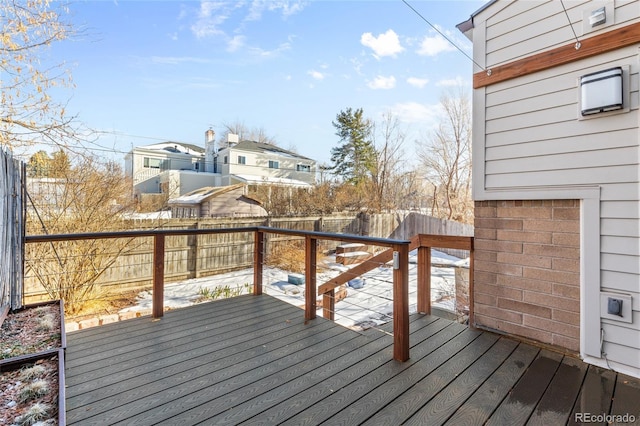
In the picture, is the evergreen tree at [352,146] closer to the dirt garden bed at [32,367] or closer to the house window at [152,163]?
the house window at [152,163]

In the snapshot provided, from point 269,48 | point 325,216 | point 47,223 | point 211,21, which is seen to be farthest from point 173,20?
point 325,216

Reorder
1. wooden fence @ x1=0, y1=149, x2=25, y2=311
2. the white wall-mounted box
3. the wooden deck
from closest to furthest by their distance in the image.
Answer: the wooden deck
the white wall-mounted box
wooden fence @ x1=0, y1=149, x2=25, y2=311

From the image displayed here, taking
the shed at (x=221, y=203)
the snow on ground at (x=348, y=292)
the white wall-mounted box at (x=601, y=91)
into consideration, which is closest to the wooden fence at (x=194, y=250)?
the snow on ground at (x=348, y=292)

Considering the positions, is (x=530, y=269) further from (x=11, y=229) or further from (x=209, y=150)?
(x=209, y=150)

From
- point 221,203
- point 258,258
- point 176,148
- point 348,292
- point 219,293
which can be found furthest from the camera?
point 176,148

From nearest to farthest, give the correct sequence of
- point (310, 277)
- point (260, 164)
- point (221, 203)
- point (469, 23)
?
1. point (469, 23)
2. point (310, 277)
3. point (221, 203)
4. point (260, 164)

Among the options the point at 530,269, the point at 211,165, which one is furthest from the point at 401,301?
the point at 211,165

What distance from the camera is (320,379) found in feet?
6.57

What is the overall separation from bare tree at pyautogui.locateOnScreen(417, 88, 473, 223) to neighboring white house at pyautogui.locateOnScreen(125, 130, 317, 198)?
7.63m

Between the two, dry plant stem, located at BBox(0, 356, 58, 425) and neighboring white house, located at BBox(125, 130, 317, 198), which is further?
neighboring white house, located at BBox(125, 130, 317, 198)

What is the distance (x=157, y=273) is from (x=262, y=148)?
18.0m

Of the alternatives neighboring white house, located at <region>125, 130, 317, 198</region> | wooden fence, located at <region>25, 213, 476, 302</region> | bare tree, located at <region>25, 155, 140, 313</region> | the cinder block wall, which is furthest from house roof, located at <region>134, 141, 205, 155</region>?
the cinder block wall

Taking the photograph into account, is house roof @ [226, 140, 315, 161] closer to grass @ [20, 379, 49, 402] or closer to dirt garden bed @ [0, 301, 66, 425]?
dirt garden bed @ [0, 301, 66, 425]

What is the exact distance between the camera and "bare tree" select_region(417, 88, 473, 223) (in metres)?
12.8
